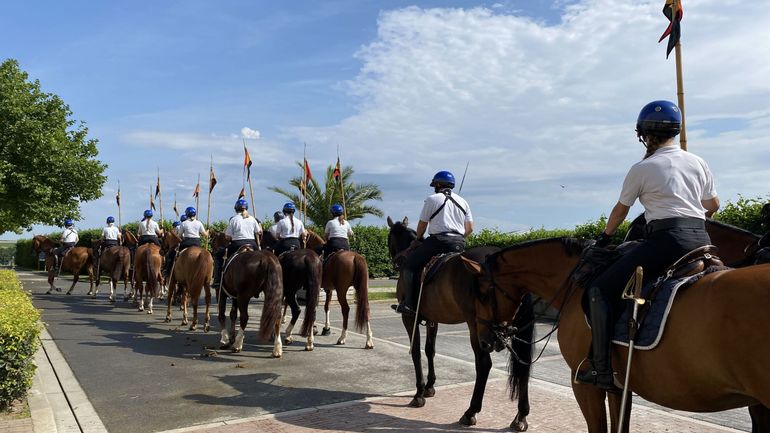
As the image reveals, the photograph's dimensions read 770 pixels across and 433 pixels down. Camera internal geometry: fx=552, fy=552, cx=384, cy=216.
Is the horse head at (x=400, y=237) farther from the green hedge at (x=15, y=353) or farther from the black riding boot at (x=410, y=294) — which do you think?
the green hedge at (x=15, y=353)

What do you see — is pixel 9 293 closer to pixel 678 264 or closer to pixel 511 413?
pixel 511 413

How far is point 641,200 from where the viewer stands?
3.88 m

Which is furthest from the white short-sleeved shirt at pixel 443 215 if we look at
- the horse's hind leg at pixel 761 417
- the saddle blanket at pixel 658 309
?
the horse's hind leg at pixel 761 417

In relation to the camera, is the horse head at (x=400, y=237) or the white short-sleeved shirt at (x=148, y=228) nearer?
the horse head at (x=400, y=237)

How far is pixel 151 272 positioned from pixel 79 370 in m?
6.84

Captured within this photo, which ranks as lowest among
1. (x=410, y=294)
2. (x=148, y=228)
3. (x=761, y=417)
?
(x=761, y=417)

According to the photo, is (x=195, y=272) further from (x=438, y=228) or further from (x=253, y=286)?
(x=438, y=228)

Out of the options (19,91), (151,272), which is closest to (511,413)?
(151,272)

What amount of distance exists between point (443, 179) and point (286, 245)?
5636 millimetres

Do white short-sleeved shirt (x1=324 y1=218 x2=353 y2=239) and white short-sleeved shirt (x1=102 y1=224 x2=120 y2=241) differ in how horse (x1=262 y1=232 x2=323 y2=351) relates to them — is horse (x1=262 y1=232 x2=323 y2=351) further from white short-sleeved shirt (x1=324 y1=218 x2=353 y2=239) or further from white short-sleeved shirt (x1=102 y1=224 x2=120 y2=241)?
white short-sleeved shirt (x1=102 y1=224 x2=120 y2=241)

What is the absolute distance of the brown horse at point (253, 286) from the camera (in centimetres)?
932

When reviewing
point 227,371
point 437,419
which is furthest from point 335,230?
point 437,419

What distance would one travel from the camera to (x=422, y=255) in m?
7.23

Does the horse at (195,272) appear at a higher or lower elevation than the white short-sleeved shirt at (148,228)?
lower
